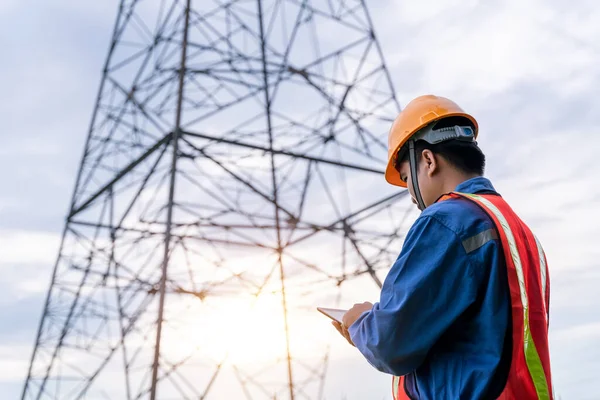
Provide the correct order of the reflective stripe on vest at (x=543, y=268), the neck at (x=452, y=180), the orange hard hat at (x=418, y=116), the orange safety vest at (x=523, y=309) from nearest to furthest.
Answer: the orange safety vest at (x=523, y=309)
the reflective stripe on vest at (x=543, y=268)
the neck at (x=452, y=180)
the orange hard hat at (x=418, y=116)

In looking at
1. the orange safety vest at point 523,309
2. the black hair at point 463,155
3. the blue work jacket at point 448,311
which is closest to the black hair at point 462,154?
the black hair at point 463,155

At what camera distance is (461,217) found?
160 cm

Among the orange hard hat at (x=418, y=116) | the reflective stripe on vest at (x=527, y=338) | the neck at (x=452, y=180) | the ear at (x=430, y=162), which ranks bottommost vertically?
the reflective stripe on vest at (x=527, y=338)

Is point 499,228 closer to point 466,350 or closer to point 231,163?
point 466,350

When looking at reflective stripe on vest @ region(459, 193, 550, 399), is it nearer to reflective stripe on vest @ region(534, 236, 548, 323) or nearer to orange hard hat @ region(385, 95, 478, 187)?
reflective stripe on vest @ region(534, 236, 548, 323)

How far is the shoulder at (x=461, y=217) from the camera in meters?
1.58

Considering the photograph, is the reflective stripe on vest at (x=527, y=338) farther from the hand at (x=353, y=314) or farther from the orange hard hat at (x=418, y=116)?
the orange hard hat at (x=418, y=116)

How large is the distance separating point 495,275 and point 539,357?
0.71 ft

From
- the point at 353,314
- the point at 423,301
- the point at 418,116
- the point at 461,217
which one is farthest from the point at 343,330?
the point at 418,116

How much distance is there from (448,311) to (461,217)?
0.23 meters

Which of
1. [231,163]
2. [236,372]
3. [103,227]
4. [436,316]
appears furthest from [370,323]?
[103,227]

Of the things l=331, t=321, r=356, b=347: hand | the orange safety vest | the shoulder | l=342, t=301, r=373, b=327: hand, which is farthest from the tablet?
the shoulder

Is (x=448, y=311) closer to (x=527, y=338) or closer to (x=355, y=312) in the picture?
(x=527, y=338)

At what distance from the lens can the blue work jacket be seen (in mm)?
1536
